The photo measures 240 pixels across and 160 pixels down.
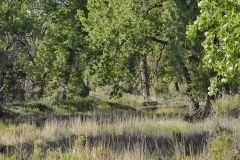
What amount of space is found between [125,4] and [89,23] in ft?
18.9

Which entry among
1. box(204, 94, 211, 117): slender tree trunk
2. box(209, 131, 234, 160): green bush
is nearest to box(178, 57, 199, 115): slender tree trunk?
box(204, 94, 211, 117): slender tree trunk

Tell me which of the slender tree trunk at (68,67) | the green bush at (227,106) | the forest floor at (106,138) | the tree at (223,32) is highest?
the slender tree trunk at (68,67)

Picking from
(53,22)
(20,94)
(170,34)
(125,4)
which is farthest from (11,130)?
(20,94)

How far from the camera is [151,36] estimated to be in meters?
23.5

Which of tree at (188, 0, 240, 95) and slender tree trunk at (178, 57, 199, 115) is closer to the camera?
tree at (188, 0, 240, 95)

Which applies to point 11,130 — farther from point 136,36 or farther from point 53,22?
point 53,22

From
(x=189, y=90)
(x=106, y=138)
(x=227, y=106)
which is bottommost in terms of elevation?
(x=106, y=138)

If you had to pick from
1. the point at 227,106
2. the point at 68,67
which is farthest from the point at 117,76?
the point at 227,106

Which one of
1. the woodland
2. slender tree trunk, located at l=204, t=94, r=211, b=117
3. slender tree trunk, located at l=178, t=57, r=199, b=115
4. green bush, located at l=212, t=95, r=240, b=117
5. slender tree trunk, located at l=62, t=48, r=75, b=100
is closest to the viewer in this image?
the woodland

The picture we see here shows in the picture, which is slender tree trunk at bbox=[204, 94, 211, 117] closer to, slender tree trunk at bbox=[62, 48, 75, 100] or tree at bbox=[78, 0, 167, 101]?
tree at bbox=[78, 0, 167, 101]

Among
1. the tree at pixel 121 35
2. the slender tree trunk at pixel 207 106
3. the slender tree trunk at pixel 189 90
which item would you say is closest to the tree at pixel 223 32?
the slender tree trunk at pixel 207 106

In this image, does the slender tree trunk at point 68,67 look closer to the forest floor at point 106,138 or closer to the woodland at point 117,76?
the woodland at point 117,76

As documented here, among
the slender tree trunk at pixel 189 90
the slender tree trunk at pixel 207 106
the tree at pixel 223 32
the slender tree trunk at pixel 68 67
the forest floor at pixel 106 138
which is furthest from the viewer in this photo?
the slender tree trunk at pixel 68 67

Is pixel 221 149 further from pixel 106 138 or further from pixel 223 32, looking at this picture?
pixel 106 138
